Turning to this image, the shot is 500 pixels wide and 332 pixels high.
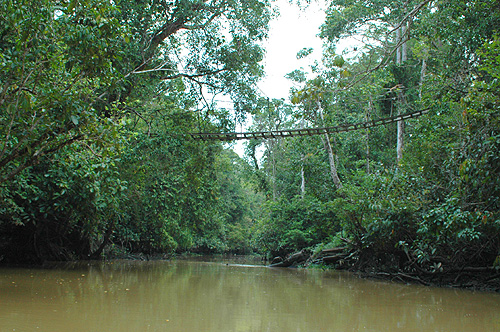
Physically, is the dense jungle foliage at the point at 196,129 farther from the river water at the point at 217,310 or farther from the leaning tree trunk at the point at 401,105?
the river water at the point at 217,310

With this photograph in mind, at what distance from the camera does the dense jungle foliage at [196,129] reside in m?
4.87

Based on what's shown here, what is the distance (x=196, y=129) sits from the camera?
12.3 metres

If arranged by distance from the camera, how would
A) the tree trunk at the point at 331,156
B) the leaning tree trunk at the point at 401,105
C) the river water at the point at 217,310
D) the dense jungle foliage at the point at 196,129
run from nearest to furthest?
the river water at the point at 217,310, the dense jungle foliage at the point at 196,129, the leaning tree trunk at the point at 401,105, the tree trunk at the point at 331,156

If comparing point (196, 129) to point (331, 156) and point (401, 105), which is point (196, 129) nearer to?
point (331, 156)

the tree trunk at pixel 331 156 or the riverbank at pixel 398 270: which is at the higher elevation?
the tree trunk at pixel 331 156

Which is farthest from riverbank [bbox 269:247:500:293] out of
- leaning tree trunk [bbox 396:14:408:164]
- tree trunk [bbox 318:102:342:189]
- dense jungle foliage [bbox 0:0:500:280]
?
leaning tree trunk [bbox 396:14:408:164]

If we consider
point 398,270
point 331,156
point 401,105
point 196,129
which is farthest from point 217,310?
point 401,105

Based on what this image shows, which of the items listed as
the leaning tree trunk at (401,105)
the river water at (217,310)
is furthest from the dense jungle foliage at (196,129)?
the river water at (217,310)

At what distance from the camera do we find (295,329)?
11.1 ft

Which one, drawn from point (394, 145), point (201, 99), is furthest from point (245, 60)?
point (394, 145)

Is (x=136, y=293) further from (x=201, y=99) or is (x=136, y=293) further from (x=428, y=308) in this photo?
(x=201, y=99)

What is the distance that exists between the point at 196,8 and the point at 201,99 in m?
2.47

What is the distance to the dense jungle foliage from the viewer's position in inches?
192

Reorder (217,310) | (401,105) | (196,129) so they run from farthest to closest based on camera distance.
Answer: (401,105)
(196,129)
(217,310)
